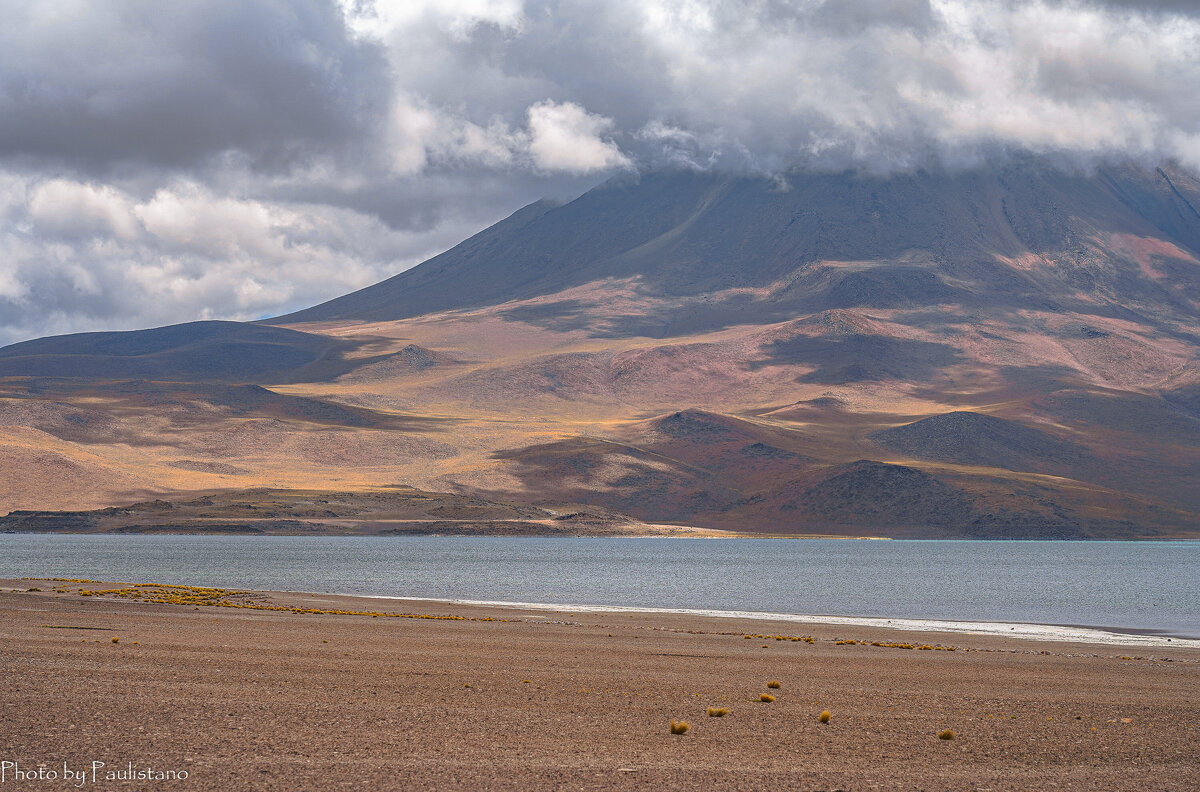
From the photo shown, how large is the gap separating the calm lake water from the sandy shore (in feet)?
93.0

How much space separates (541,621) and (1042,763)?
106 ft

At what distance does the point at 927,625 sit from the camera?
5759 cm

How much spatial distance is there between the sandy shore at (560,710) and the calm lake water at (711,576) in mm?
28345

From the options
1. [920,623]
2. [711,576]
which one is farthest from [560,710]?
[711,576]

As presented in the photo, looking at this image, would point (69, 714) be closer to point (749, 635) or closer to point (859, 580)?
point (749, 635)

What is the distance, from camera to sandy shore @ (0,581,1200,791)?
1888 centimetres

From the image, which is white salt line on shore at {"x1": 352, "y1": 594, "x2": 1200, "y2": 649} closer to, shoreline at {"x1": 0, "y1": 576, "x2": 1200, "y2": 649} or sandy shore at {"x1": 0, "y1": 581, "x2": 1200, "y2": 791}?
shoreline at {"x1": 0, "y1": 576, "x2": 1200, "y2": 649}

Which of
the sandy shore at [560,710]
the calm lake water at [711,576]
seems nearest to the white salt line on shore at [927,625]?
the calm lake water at [711,576]

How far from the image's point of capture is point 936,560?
476 feet

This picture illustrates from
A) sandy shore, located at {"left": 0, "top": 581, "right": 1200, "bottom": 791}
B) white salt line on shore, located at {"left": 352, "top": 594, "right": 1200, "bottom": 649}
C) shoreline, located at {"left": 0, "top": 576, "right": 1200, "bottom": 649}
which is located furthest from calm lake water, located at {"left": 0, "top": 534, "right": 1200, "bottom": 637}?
sandy shore, located at {"left": 0, "top": 581, "right": 1200, "bottom": 791}

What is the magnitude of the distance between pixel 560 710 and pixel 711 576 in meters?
80.9

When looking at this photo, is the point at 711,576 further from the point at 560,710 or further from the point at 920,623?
the point at 560,710

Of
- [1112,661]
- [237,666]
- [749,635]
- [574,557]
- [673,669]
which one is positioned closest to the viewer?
[237,666]

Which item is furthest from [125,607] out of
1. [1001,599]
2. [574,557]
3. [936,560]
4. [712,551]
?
[712,551]
